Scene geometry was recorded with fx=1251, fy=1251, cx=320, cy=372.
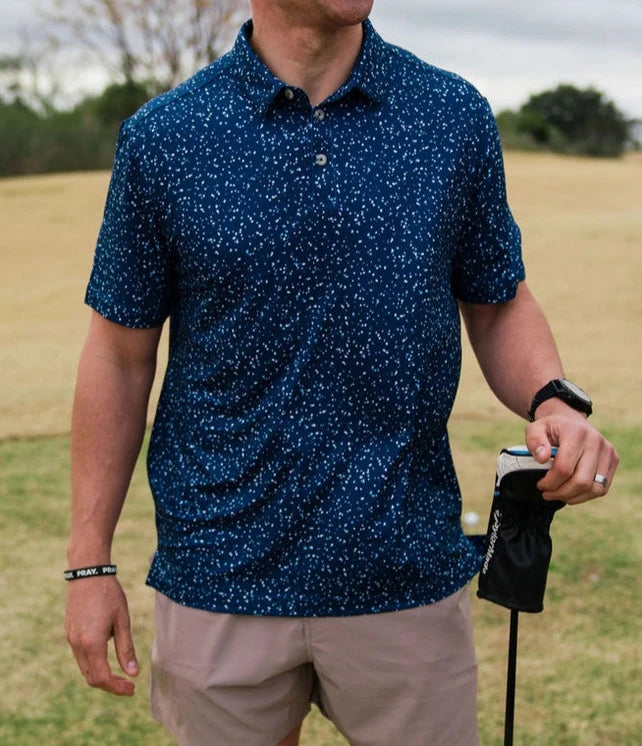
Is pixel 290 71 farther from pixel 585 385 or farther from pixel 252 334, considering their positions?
pixel 585 385

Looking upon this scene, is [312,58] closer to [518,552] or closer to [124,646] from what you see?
[518,552]

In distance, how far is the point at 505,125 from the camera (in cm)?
3738

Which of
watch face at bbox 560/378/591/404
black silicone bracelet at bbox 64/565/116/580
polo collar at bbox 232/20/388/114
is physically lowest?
black silicone bracelet at bbox 64/565/116/580

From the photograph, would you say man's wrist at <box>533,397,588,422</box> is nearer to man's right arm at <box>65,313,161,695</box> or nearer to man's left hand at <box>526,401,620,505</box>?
man's left hand at <box>526,401,620,505</box>

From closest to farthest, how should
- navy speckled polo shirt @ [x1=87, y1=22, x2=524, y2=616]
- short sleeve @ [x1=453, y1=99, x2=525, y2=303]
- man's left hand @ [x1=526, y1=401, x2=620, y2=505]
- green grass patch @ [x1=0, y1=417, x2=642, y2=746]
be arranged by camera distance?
man's left hand @ [x1=526, y1=401, x2=620, y2=505] < navy speckled polo shirt @ [x1=87, y1=22, x2=524, y2=616] < short sleeve @ [x1=453, y1=99, x2=525, y2=303] < green grass patch @ [x1=0, y1=417, x2=642, y2=746]

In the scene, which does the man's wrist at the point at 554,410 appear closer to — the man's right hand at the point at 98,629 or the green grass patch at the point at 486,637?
the man's right hand at the point at 98,629

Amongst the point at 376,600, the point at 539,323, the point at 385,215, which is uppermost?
the point at 385,215

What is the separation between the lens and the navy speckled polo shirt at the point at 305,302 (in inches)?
76.0

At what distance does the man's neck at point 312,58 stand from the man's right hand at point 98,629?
0.88 metres

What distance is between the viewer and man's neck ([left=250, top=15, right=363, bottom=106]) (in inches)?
78.0

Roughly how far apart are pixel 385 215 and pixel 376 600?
24.1 inches

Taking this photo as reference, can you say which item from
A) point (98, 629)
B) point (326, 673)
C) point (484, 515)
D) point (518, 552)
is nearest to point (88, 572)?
point (98, 629)

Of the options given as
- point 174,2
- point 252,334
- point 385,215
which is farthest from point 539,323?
point 174,2

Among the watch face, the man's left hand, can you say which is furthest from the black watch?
the man's left hand
